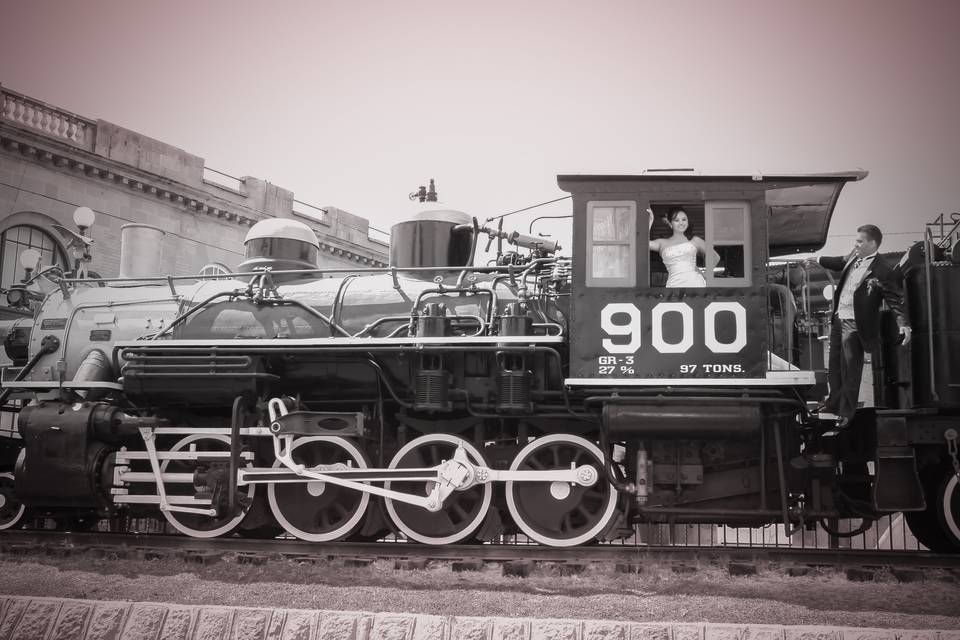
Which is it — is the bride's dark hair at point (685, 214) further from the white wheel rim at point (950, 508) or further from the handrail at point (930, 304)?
the white wheel rim at point (950, 508)

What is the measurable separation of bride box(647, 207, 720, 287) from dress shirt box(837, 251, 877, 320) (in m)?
1.15

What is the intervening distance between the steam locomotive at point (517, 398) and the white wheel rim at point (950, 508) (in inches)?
0.7

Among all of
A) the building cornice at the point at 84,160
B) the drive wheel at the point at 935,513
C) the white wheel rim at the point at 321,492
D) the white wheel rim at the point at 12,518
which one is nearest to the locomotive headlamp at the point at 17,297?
the white wheel rim at the point at 12,518

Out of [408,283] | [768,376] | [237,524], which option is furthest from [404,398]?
[768,376]

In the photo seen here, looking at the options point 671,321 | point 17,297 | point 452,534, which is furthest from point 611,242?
point 17,297

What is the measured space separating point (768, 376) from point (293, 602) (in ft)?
13.0

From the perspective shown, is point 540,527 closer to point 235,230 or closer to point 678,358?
point 678,358

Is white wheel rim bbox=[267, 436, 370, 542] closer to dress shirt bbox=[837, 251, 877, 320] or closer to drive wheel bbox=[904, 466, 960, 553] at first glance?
dress shirt bbox=[837, 251, 877, 320]

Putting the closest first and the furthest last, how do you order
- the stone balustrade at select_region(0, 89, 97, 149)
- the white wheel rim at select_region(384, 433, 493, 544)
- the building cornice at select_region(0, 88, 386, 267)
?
1. the white wheel rim at select_region(384, 433, 493, 544)
2. the stone balustrade at select_region(0, 89, 97, 149)
3. the building cornice at select_region(0, 88, 386, 267)

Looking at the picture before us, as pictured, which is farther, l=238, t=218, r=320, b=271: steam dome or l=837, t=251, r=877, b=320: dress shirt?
l=238, t=218, r=320, b=271: steam dome

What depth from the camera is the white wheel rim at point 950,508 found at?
6855mm

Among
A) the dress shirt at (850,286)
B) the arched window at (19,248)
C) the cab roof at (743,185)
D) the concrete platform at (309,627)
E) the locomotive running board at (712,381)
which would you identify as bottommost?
the concrete platform at (309,627)

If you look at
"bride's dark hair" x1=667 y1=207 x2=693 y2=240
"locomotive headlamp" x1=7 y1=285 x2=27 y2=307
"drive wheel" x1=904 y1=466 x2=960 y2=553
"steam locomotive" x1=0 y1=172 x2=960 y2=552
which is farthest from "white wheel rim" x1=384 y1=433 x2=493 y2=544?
"locomotive headlamp" x1=7 y1=285 x2=27 y2=307

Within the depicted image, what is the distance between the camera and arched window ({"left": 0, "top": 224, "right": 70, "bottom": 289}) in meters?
18.6
